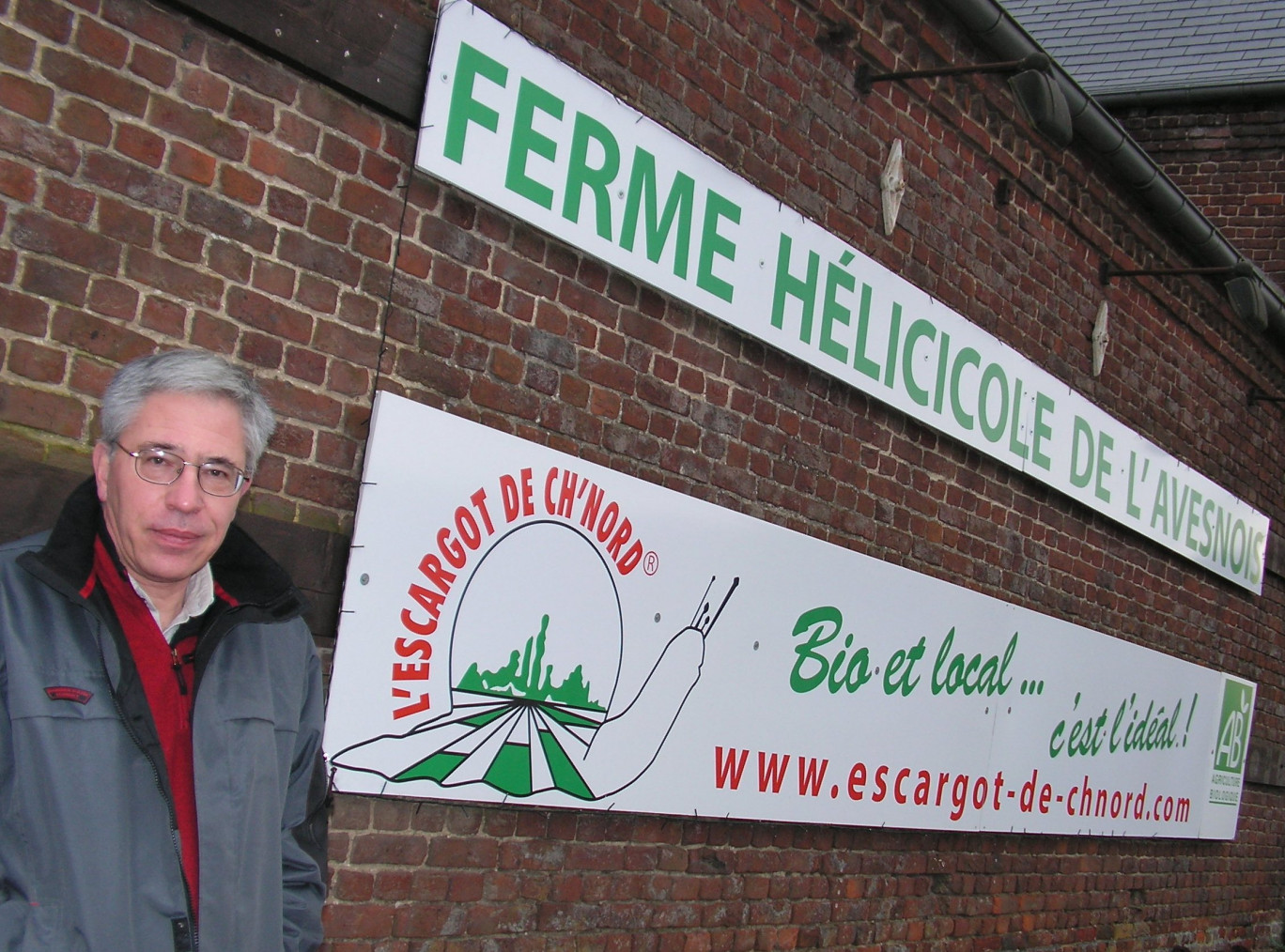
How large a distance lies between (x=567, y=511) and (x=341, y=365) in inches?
34.0

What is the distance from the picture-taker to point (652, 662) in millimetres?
4352

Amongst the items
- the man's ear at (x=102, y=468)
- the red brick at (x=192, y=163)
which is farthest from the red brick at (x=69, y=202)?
the man's ear at (x=102, y=468)

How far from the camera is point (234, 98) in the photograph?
10.6ft

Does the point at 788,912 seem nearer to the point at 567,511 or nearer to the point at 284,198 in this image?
the point at 567,511

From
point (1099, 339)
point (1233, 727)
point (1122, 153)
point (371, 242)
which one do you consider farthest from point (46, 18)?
point (1233, 727)

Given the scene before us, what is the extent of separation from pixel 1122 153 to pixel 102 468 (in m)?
6.07

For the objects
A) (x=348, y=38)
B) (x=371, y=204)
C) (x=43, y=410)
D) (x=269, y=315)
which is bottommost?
(x=43, y=410)

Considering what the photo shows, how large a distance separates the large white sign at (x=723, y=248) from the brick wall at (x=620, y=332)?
0.09 m

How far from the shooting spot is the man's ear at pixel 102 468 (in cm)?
227

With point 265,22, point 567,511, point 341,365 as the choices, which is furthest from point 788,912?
point 265,22

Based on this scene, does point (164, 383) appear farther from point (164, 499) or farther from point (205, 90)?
point (205, 90)

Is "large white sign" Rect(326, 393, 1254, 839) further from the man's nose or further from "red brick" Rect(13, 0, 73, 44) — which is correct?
the man's nose

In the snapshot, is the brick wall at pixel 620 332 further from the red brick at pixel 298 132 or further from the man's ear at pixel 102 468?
the man's ear at pixel 102 468

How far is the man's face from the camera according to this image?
222 centimetres
